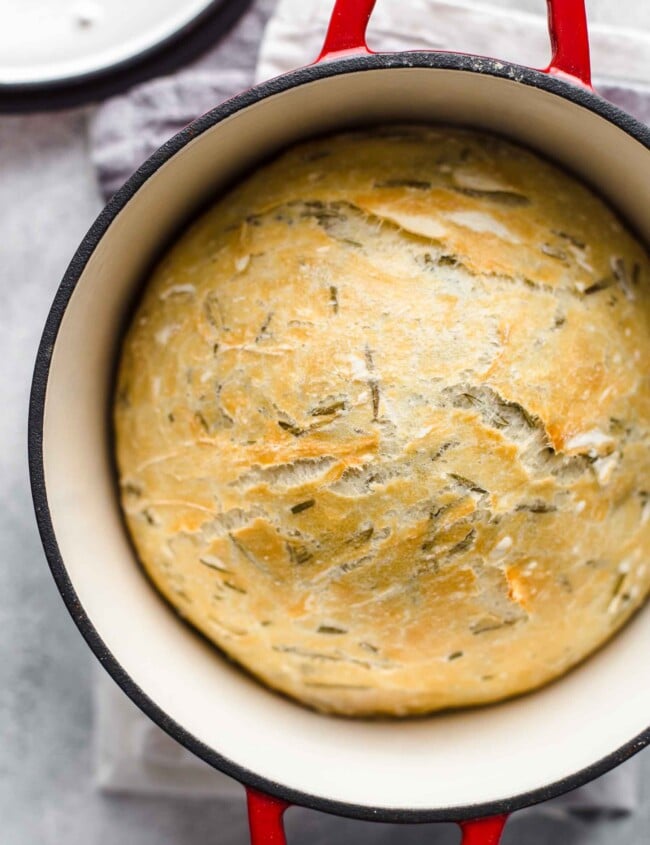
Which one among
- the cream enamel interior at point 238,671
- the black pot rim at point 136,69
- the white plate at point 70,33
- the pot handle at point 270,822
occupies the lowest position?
the pot handle at point 270,822

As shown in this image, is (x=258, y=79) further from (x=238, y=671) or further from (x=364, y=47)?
(x=238, y=671)

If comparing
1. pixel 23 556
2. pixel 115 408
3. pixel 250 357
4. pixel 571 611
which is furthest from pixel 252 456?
pixel 23 556

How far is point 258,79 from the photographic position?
936mm

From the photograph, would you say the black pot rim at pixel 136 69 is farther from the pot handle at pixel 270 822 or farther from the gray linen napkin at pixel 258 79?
the pot handle at pixel 270 822

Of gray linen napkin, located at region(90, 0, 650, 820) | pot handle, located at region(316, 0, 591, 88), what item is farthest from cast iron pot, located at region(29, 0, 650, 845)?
gray linen napkin, located at region(90, 0, 650, 820)

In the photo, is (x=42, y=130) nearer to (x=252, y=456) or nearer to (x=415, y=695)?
(x=252, y=456)

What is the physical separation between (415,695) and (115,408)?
37 cm

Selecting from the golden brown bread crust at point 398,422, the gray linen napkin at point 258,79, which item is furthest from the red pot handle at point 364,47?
the gray linen napkin at point 258,79

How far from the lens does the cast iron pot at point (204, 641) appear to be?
0.63 metres

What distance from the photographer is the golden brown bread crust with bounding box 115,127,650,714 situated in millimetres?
679

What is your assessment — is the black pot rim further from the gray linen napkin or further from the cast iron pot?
the cast iron pot

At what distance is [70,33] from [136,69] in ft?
0.29

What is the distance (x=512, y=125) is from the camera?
74 cm

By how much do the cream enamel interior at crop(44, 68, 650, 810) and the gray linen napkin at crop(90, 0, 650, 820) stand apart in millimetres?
212
